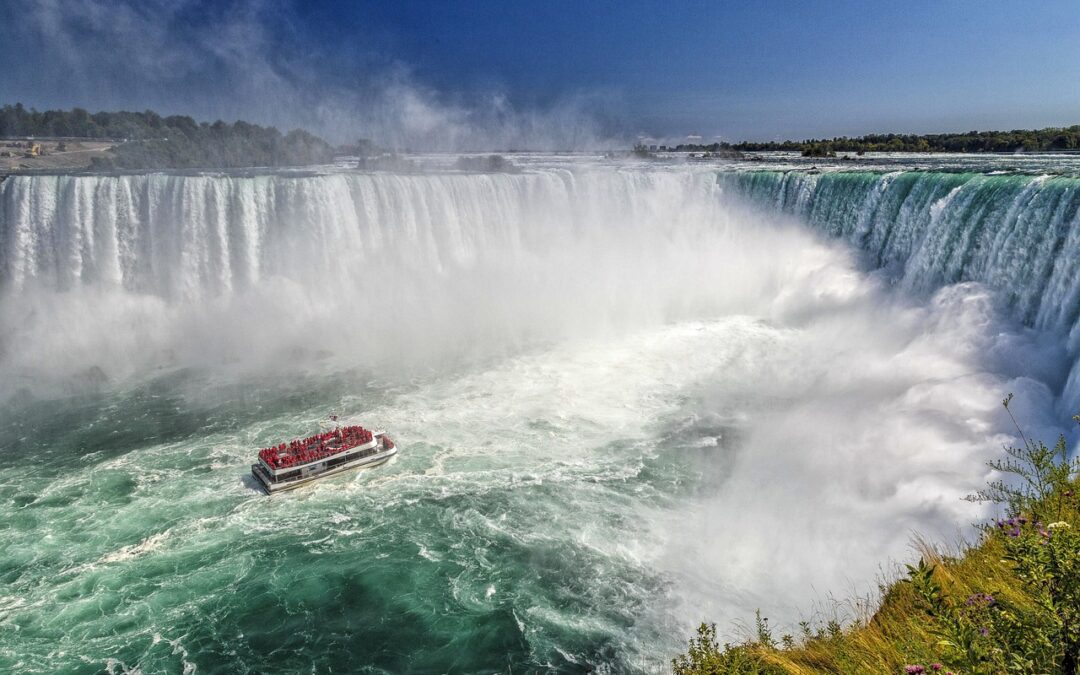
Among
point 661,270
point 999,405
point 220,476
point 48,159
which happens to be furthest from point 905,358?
point 48,159

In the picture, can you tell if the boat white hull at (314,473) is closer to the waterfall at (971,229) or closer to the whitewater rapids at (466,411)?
the whitewater rapids at (466,411)

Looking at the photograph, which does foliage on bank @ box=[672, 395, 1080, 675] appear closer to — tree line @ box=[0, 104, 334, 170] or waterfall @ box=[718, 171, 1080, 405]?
waterfall @ box=[718, 171, 1080, 405]

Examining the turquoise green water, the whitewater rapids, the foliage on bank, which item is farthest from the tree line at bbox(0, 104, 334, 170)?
the foliage on bank

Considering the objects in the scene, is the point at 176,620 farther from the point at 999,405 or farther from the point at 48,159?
the point at 48,159

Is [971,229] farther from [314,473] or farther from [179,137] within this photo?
[179,137]

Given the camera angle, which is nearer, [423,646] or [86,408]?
[423,646]

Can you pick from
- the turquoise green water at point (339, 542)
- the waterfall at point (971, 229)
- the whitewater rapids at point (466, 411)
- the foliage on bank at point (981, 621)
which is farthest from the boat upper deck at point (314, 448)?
the waterfall at point (971, 229)
